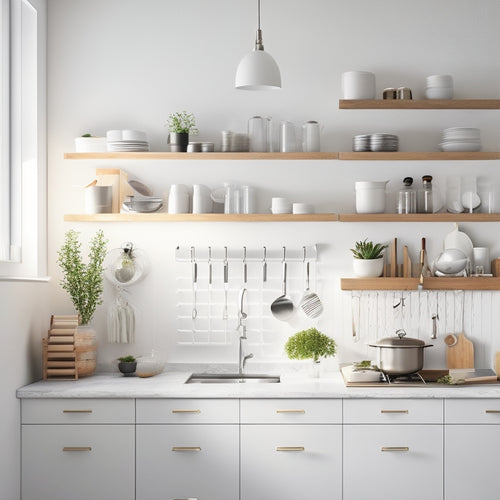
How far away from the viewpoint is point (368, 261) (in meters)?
3.93

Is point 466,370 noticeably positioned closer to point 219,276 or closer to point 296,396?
point 296,396

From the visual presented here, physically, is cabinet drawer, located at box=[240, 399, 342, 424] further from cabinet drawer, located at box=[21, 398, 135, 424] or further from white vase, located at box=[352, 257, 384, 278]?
white vase, located at box=[352, 257, 384, 278]

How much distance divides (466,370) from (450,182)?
103 cm

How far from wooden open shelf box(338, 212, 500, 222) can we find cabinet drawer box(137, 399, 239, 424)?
1.19 meters

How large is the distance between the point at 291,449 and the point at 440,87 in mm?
2095

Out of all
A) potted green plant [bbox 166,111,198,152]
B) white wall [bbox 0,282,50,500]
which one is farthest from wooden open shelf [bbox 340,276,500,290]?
white wall [bbox 0,282,50,500]

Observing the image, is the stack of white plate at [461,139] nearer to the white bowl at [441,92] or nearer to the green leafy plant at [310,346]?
the white bowl at [441,92]

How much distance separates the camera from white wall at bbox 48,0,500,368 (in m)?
4.07

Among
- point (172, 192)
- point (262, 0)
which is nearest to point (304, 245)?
point (172, 192)

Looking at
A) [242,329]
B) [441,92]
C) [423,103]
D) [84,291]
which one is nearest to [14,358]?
[84,291]

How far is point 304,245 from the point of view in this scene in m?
4.07

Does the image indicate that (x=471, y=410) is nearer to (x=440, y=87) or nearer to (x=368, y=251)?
(x=368, y=251)

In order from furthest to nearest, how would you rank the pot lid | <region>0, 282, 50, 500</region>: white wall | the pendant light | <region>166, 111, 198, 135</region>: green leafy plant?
1. <region>166, 111, 198, 135</region>: green leafy plant
2. the pot lid
3. <region>0, 282, 50, 500</region>: white wall
4. the pendant light

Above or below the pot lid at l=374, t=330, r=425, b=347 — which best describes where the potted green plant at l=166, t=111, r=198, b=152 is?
above
